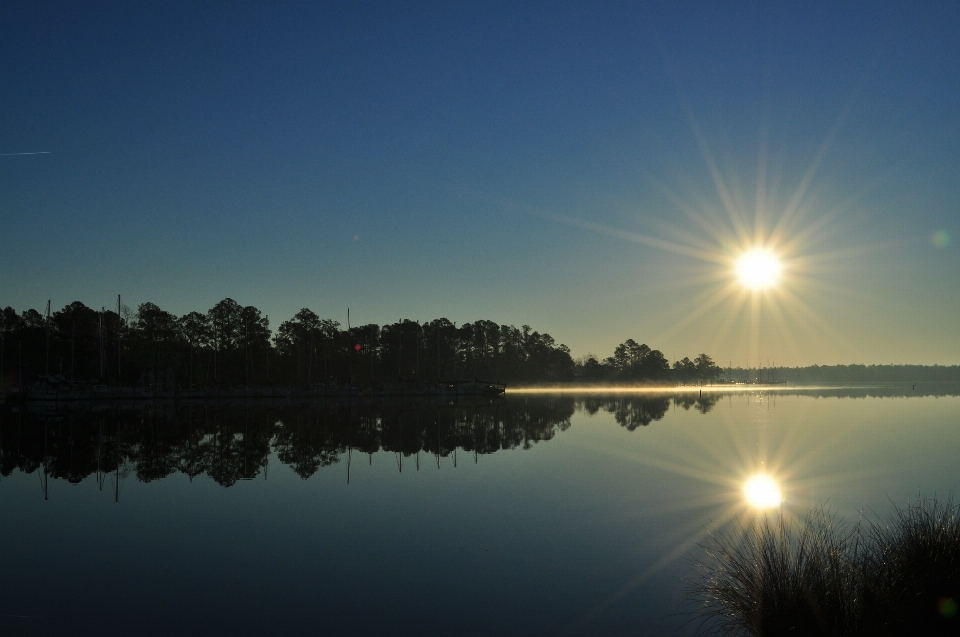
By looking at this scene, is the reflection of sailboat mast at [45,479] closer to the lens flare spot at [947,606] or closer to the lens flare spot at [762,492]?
the lens flare spot at [762,492]

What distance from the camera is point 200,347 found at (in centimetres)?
11206

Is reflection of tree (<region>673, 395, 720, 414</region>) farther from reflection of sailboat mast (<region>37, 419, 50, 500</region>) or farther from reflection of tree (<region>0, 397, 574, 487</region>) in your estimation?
reflection of sailboat mast (<region>37, 419, 50, 500</region>)

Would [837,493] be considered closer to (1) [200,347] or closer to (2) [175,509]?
(2) [175,509]

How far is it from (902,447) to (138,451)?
1345 inches

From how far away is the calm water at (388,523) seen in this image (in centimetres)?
1042

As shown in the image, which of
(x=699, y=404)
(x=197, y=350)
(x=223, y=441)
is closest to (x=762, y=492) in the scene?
(x=223, y=441)

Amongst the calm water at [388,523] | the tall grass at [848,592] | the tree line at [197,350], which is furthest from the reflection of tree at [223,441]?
the tree line at [197,350]

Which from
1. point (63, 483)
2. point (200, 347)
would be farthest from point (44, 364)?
point (63, 483)

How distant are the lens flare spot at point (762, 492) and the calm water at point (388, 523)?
0.44 metres

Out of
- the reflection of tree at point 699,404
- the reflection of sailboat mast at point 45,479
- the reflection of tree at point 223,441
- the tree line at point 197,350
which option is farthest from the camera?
the tree line at point 197,350

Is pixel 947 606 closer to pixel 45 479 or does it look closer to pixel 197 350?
pixel 45 479

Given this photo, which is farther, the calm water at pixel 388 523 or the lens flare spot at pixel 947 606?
the calm water at pixel 388 523

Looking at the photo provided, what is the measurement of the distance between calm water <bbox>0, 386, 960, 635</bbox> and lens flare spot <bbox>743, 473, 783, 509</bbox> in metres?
0.44

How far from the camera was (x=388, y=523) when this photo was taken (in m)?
16.8
